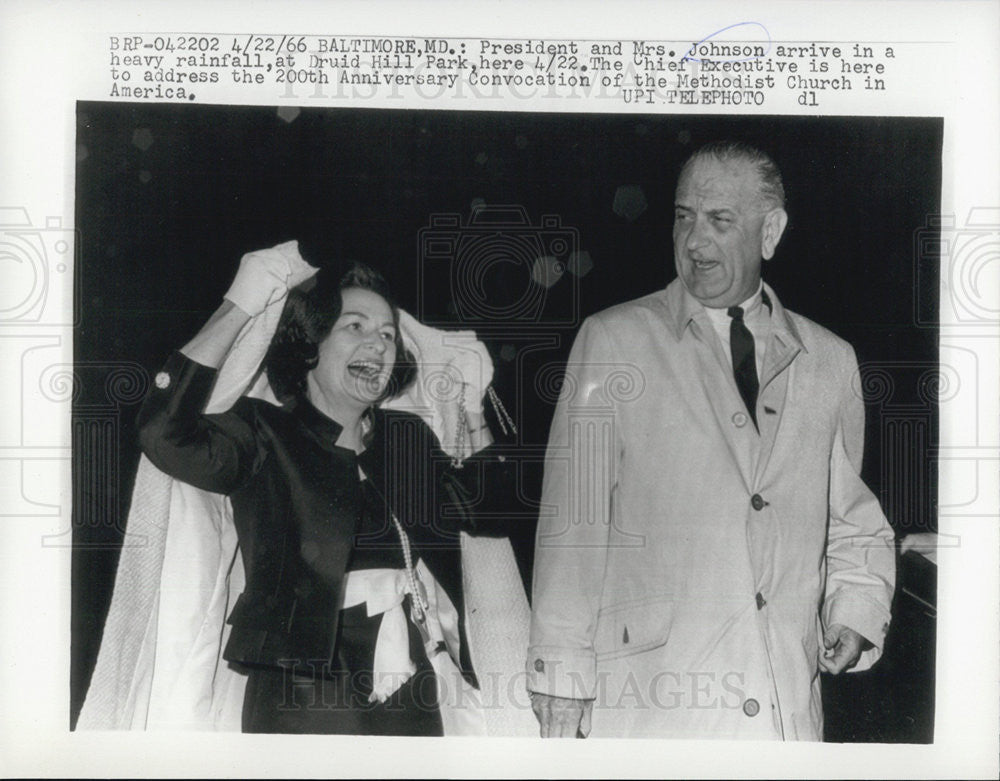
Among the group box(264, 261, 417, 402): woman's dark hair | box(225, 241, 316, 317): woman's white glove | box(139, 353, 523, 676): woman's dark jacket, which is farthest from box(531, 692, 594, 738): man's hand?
box(225, 241, 316, 317): woman's white glove

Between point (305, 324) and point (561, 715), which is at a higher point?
point (305, 324)

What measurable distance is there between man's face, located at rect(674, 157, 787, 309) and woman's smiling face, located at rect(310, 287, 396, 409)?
2.07ft

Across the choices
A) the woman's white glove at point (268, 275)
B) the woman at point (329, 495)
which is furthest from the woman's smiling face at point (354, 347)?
the woman's white glove at point (268, 275)

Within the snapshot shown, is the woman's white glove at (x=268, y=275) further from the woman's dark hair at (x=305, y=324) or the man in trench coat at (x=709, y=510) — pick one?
the man in trench coat at (x=709, y=510)

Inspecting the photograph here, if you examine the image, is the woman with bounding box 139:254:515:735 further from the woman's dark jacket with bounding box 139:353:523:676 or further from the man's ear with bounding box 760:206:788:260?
the man's ear with bounding box 760:206:788:260

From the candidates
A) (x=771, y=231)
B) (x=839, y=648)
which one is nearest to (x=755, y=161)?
(x=771, y=231)

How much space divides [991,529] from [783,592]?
1.60 ft

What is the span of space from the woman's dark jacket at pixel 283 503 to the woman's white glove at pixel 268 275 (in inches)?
6.3

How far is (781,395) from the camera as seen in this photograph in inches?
85.7

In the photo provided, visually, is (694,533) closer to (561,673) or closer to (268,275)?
(561,673)

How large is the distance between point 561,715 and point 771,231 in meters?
1.09

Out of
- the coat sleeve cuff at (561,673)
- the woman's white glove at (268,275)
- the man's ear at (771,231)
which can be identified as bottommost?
the coat sleeve cuff at (561,673)

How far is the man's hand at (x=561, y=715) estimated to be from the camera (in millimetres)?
2197

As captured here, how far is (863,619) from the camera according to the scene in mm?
2205
